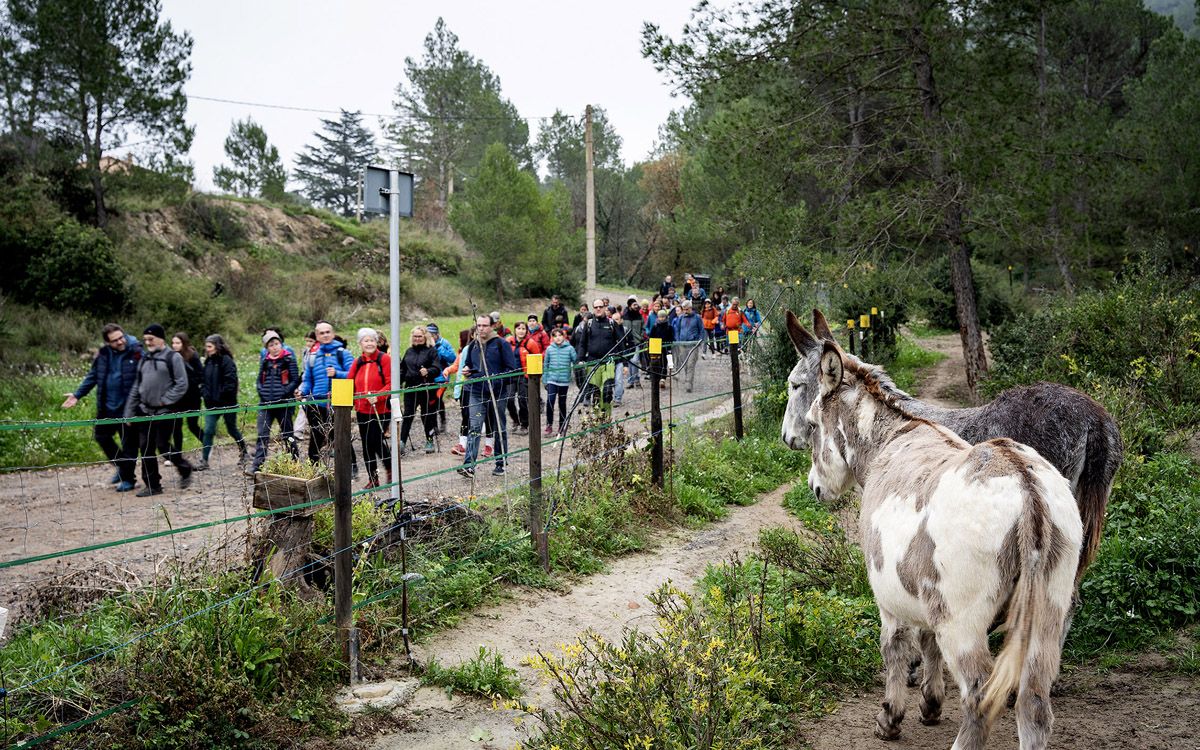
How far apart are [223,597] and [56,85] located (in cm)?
2344

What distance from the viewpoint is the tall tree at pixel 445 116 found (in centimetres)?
4500

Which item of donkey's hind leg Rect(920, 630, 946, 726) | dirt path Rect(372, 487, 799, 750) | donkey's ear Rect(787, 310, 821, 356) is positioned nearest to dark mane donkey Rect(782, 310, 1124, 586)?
donkey's ear Rect(787, 310, 821, 356)

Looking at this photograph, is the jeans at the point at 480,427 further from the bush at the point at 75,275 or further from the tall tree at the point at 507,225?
the tall tree at the point at 507,225

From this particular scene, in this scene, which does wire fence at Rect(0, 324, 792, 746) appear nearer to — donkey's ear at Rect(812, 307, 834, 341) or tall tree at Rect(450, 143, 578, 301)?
donkey's ear at Rect(812, 307, 834, 341)

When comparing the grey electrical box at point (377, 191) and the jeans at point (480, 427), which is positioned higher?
the grey electrical box at point (377, 191)

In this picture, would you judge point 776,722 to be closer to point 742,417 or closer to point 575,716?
point 575,716

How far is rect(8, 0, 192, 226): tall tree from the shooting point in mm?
20797

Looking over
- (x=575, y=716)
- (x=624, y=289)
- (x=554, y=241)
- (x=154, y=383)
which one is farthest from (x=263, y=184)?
(x=575, y=716)

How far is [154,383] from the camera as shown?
9.12 m

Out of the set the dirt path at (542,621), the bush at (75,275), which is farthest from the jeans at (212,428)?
the bush at (75,275)

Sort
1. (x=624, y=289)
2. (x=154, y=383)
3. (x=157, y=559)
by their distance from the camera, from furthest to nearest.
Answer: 1. (x=624, y=289)
2. (x=154, y=383)
3. (x=157, y=559)

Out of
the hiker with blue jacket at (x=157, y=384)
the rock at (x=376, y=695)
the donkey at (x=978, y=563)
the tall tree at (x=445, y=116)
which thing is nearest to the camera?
the donkey at (x=978, y=563)

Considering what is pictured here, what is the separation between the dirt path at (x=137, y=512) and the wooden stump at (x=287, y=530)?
0.12 metres

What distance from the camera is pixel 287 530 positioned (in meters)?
4.91
